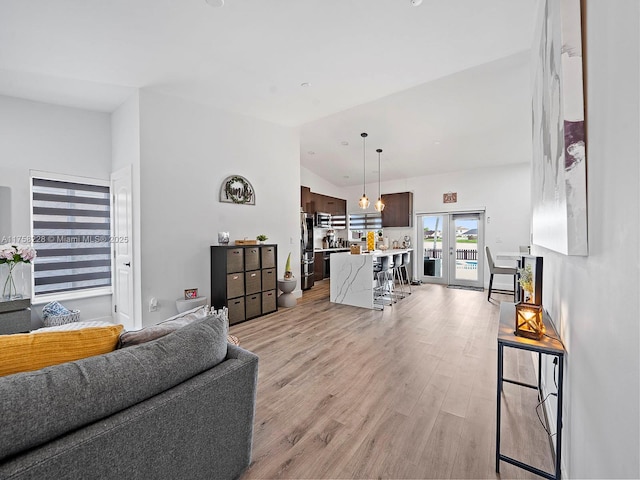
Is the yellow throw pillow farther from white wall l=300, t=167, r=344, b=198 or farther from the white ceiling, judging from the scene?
white wall l=300, t=167, r=344, b=198

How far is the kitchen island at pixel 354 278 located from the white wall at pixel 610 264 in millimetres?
3618

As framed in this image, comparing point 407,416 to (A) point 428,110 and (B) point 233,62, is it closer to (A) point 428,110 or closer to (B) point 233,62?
(B) point 233,62

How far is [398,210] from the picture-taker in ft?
25.2

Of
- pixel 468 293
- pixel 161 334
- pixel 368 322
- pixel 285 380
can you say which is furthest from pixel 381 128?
pixel 161 334

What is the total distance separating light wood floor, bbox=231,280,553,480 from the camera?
157 cm

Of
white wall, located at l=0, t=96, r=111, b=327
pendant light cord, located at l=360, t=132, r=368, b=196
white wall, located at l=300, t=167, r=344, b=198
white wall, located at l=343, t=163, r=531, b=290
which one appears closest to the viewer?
white wall, located at l=0, t=96, r=111, b=327

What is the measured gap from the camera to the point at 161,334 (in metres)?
1.34

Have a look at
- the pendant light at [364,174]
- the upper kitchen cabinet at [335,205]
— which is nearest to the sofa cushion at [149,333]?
the pendant light at [364,174]

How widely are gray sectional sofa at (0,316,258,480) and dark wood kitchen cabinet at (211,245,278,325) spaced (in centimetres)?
270

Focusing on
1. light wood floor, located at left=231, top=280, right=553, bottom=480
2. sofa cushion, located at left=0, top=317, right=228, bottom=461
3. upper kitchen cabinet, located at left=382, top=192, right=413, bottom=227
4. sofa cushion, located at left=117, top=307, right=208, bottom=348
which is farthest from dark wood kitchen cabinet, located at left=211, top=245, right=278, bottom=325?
upper kitchen cabinet, located at left=382, top=192, right=413, bottom=227

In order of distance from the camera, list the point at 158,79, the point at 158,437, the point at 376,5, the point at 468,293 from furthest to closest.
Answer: the point at 468,293 → the point at 158,79 → the point at 376,5 → the point at 158,437

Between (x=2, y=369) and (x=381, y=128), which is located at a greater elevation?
(x=381, y=128)

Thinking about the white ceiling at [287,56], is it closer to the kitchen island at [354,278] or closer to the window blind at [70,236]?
the window blind at [70,236]

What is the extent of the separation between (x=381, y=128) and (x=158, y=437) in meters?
5.43
